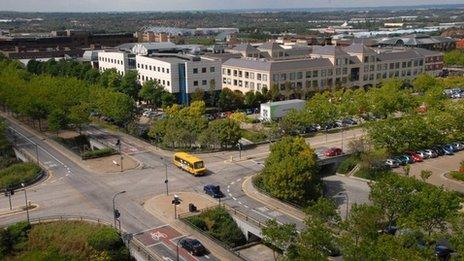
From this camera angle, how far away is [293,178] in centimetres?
4225

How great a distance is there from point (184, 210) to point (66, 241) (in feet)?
31.8

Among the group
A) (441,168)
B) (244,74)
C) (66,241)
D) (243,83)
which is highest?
(244,74)

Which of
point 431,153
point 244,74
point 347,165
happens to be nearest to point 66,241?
point 347,165

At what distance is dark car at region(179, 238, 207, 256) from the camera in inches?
1336

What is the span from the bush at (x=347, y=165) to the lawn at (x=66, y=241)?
26.6 metres

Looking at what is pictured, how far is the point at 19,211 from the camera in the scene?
139ft

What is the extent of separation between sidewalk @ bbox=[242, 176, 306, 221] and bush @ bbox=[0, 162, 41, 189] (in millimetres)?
21250

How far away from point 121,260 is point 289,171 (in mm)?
15839

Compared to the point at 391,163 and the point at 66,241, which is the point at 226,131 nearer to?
the point at 391,163

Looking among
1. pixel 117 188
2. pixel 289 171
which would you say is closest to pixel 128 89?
pixel 117 188

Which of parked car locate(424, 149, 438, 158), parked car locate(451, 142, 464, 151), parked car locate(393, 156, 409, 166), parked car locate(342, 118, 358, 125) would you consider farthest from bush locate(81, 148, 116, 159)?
parked car locate(451, 142, 464, 151)

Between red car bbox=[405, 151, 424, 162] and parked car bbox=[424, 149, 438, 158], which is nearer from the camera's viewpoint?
red car bbox=[405, 151, 424, 162]

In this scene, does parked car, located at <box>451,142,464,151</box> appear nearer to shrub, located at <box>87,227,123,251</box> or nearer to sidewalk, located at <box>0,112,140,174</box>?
sidewalk, located at <box>0,112,140,174</box>

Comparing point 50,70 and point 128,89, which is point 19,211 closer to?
point 128,89
